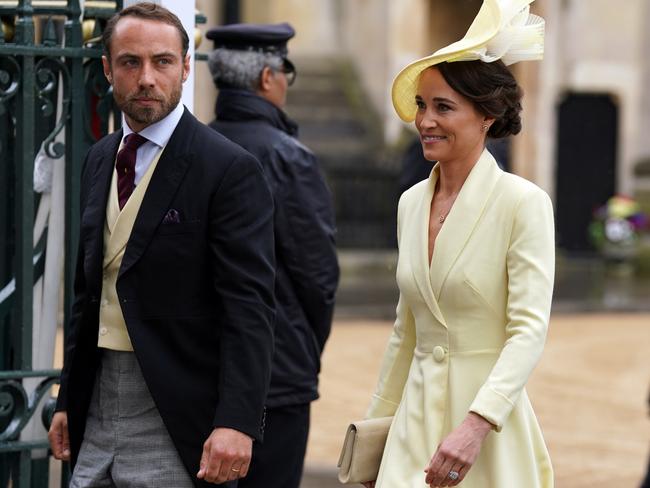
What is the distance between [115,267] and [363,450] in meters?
0.76

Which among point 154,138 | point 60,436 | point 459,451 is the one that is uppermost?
point 154,138

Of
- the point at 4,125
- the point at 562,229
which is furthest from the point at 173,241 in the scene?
the point at 562,229

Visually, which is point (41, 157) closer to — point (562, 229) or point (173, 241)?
point (173, 241)

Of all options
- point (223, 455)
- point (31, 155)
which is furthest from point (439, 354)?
point (31, 155)

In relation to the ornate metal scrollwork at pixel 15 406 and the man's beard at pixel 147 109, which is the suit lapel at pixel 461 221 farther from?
the ornate metal scrollwork at pixel 15 406

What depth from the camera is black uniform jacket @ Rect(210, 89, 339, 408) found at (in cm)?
500

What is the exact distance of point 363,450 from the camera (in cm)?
384

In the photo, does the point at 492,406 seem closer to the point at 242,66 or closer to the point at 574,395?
the point at 242,66

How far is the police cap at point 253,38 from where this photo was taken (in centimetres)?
526

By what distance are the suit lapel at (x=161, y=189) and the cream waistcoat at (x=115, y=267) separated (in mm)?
34

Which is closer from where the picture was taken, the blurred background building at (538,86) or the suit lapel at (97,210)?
the suit lapel at (97,210)

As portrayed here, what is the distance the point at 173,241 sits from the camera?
12.1 feet

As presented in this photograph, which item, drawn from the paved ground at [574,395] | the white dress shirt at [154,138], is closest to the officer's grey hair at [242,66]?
the white dress shirt at [154,138]

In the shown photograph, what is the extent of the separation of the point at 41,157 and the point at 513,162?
18.4 m
